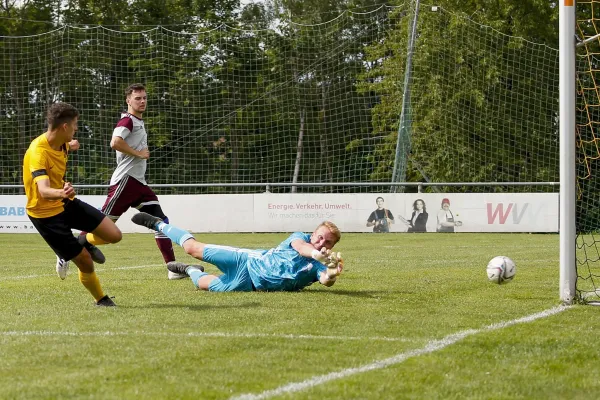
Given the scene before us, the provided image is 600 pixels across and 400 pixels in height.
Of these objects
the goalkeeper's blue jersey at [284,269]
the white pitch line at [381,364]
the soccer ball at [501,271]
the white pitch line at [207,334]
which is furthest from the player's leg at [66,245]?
the soccer ball at [501,271]

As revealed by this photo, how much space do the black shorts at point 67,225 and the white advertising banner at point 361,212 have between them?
1730 centimetres

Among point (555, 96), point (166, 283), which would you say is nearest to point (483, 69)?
point (555, 96)

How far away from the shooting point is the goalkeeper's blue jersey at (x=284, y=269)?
341 inches

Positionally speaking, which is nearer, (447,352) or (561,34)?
(447,352)

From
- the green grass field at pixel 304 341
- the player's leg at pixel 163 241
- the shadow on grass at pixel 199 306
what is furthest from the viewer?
the player's leg at pixel 163 241

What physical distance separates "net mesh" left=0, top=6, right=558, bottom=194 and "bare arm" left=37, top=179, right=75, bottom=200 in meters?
23.5

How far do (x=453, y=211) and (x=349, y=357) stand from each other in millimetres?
20438

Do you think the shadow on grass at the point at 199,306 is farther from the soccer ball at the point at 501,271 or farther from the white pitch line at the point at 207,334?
the soccer ball at the point at 501,271

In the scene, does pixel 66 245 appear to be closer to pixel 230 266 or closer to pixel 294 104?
pixel 230 266

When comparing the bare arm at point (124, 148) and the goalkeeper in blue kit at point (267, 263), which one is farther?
the bare arm at point (124, 148)

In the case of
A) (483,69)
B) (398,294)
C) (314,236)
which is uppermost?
(483,69)

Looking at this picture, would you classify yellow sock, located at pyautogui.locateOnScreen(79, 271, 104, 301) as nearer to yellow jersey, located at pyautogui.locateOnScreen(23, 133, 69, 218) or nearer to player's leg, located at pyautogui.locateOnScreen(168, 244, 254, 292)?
yellow jersey, located at pyautogui.locateOnScreen(23, 133, 69, 218)

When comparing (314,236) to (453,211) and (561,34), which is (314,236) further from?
(453,211)

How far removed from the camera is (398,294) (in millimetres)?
8812
